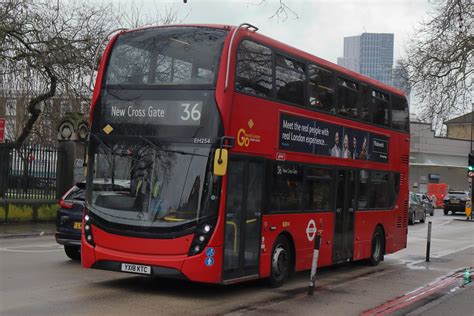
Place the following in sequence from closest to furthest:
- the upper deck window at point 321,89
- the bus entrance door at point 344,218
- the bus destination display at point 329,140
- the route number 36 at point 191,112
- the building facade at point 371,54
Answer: the route number 36 at point 191,112 → the bus destination display at point 329,140 → the upper deck window at point 321,89 → the bus entrance door at point 344,218 → the building facade at point 371,54

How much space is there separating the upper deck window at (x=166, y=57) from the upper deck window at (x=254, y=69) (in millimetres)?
408

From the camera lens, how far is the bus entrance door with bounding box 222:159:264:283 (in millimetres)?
8617

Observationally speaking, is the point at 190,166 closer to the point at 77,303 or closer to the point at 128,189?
the point at 128,189

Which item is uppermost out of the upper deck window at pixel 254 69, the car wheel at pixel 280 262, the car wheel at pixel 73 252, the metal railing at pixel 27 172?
the upper deck window at pixel 254 69

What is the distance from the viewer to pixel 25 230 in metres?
18.3

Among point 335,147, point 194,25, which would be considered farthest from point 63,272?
point 335,147

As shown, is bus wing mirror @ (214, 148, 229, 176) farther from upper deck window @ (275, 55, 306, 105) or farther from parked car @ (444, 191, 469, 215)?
parked car @ (444, 191, 469, 215)

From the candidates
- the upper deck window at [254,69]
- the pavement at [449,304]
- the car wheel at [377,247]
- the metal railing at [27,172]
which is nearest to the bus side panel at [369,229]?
the car wheel at [377,247]

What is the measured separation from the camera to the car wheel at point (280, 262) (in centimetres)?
984

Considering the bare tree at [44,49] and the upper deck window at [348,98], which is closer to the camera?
the upper deck window at [348,98]

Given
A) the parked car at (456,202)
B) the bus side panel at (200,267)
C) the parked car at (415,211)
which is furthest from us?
the parked car at (456,202)

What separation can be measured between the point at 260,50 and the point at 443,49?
9.37 m

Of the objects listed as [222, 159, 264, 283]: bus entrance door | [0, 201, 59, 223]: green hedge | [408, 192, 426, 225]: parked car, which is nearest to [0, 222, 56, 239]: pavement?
[0, 201, 59, 223]: green hedge

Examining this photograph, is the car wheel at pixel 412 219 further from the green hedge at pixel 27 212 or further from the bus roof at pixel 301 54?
the green hedge at pixel 27 212
